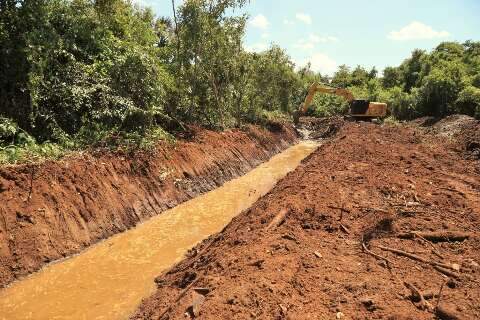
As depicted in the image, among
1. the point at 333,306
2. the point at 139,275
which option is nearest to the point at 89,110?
the point at 139,275

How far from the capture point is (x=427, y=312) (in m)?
5.51

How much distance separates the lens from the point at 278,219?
887 centimetres

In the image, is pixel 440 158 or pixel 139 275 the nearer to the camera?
pixel 139 275

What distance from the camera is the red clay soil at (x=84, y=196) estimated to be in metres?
8.87

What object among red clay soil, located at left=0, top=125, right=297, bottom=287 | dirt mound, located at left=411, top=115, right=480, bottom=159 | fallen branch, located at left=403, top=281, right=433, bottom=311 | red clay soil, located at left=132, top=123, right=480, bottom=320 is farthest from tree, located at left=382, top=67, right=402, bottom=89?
fallen branch, located at left=403, top=281, right=433, bottom=311

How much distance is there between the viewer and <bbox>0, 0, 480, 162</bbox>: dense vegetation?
A: 12.0 m

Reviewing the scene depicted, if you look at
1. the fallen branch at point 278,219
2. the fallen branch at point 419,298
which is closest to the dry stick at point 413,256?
the fallen branch at point 419,298

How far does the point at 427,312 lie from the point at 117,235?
8.02 meters

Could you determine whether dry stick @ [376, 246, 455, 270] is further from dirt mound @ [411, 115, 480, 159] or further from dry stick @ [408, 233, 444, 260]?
dirt mound @ [411, 115, 480, 159]

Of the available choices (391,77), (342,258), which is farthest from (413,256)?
(391,77)

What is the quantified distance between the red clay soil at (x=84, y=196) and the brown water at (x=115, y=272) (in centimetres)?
35

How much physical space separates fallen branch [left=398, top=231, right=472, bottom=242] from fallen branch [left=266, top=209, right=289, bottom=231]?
2.40 meters

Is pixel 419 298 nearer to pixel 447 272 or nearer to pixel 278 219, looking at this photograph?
pixel 447 272

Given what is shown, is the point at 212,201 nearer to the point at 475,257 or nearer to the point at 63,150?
the point at 63,150
